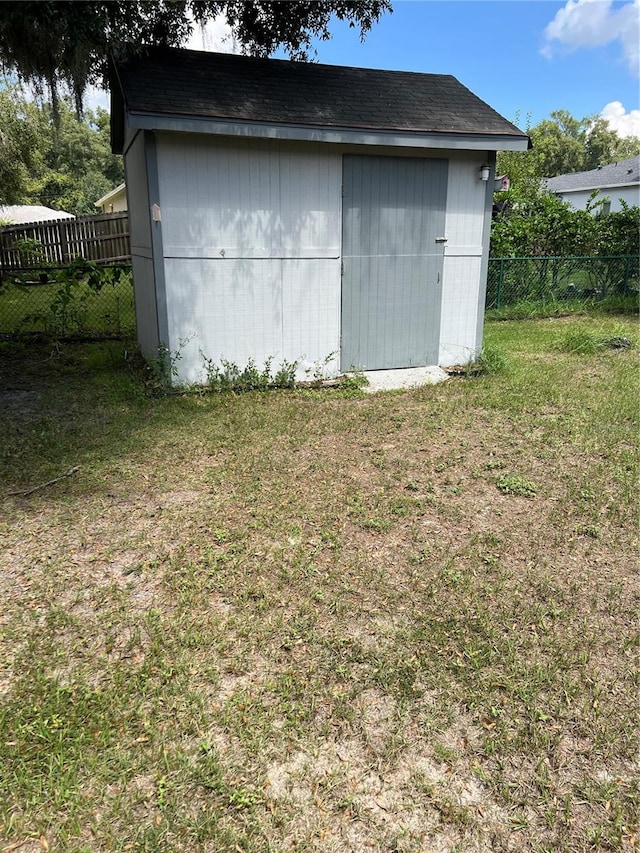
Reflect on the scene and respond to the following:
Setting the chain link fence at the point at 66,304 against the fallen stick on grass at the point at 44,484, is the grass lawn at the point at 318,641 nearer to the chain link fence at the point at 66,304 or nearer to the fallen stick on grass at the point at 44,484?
the fallen stick on grass at the point at 44,484

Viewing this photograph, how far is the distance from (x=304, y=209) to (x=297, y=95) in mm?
1268

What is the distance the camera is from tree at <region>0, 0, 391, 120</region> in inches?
182

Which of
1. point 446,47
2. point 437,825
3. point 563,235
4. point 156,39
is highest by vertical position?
point 446,47

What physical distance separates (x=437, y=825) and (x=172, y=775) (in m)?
0.84

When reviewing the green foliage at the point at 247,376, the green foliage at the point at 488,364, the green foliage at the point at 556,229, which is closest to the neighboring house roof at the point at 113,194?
the green foliage at the point at 556,229

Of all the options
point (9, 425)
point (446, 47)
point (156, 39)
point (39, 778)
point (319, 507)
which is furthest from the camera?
point (446, 47)

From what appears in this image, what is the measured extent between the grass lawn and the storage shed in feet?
6.18

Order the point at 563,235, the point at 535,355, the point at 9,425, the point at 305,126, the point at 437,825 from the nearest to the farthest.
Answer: the point at 437,825, the point at 9,425, the point at 305,126, the point at 535,355, the point at 563,235

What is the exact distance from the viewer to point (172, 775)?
1.89 metres

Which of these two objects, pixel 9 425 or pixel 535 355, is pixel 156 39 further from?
pixel 535 355

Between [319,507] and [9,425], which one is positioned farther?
[9,425]

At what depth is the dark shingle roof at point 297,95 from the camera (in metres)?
5.61

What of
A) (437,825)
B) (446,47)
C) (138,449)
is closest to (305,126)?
(138,449)

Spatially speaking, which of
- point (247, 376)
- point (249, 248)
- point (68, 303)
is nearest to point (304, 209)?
point (249, 248)
